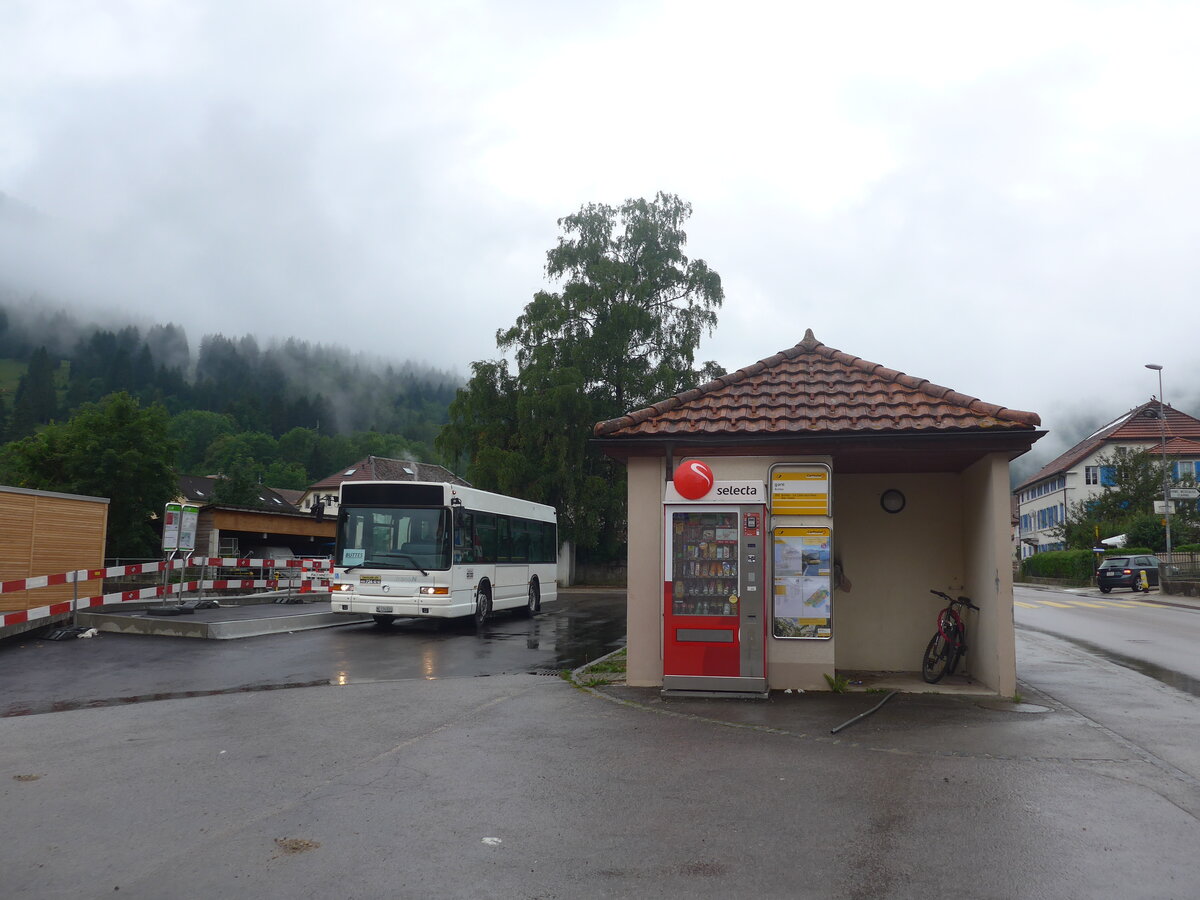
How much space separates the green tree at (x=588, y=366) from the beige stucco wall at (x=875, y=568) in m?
29.2

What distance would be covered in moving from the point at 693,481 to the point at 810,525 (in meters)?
1.53

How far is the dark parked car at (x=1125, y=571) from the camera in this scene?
142 feet

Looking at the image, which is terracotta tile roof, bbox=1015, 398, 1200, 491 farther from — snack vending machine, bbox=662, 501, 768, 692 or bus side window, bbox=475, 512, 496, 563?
snack vending machine, bbox=662, 501, 768, 692

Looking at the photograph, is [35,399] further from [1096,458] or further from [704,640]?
[704,640]

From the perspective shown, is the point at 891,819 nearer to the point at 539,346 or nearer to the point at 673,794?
the point at 673,794

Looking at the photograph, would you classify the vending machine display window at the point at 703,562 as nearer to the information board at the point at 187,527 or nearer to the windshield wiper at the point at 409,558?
the windshield wiper at the point at 409,558

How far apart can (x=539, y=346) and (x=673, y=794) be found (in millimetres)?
37671

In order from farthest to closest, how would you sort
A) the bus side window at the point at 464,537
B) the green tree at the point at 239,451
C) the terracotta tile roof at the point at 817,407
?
the green tree at the point at 239,451
the bus side window at the point at 464,537
the terracotta tile roof at the point at 817,407

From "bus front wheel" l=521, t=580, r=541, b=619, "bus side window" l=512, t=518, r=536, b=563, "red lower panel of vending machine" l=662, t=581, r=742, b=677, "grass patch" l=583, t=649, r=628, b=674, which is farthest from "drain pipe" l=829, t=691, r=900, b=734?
"bus front wheel" l=521, t=580, r=541, b=619

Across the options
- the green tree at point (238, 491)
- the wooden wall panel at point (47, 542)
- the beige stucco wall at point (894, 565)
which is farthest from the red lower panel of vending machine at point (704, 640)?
the green tree at point (238, 491)

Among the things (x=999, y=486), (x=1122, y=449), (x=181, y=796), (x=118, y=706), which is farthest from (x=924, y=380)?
(x=1122, y=449)

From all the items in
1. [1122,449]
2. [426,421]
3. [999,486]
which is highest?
[426,421]

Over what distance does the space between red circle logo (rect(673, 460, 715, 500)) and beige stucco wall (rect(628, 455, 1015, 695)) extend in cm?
58

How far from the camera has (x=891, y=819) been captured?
19.0 ft
